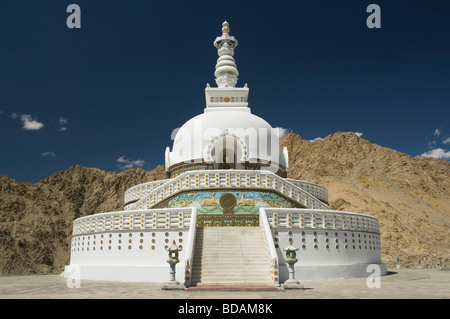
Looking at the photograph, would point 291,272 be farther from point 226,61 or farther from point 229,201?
point 226,61

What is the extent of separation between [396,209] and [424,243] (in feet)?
31.4

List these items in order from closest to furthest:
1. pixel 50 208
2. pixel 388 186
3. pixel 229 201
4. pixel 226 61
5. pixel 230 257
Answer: pixel 230 257 < pixel 229 201 < pixel 226 61 < pixel 50 208 < pixel 388 186

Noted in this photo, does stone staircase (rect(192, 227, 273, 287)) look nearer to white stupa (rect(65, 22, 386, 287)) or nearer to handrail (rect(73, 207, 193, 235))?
white stupa (rect(65, 22, 386, 287))

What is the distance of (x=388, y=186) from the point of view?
204ft

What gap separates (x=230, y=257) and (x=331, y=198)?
1782 inches

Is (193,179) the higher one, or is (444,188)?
(444,188)

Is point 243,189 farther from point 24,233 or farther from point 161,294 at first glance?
point 24,233

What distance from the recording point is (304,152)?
268 feet

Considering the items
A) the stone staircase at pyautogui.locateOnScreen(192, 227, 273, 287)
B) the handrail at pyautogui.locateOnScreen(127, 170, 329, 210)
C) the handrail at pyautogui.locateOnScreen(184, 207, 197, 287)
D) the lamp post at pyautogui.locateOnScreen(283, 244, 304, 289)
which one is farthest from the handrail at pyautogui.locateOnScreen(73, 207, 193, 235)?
the lamp post at pyautogui.locateOnScreen(283, 244, 304, 289)

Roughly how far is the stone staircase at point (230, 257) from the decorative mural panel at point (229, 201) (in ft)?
5.53

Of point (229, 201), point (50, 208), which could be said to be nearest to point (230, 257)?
point (229, 201)

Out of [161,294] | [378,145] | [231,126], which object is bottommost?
[161,294]

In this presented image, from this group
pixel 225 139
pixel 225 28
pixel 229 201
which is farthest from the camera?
pixel 225 28

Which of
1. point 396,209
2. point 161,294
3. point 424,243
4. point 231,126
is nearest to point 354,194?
point 396,209
